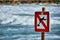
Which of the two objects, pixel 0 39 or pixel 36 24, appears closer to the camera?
pixel 36 24

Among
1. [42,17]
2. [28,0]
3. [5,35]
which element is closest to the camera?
[42,17]

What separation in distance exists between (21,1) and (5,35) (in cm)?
1864

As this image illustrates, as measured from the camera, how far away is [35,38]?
254 inches

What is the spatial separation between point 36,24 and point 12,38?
2.74 metres

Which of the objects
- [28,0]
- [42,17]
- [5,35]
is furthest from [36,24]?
[28,0]

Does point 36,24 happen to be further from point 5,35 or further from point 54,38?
point 5,35

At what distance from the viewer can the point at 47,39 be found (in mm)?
6273

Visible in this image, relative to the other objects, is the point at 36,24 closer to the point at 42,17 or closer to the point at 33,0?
the point at 42,17

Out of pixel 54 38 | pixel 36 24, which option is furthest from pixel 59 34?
pixel 36 24

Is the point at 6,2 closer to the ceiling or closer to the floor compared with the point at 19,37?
closer to the ceiling

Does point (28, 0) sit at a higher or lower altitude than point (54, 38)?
higher

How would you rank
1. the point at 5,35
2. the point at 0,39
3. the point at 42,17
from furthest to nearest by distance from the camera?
the point at 5,35
the point at 0,39
the point at 42,17

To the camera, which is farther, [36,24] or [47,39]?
[47,39]

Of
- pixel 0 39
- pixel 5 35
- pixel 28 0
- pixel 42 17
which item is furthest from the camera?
pixel 28 0
